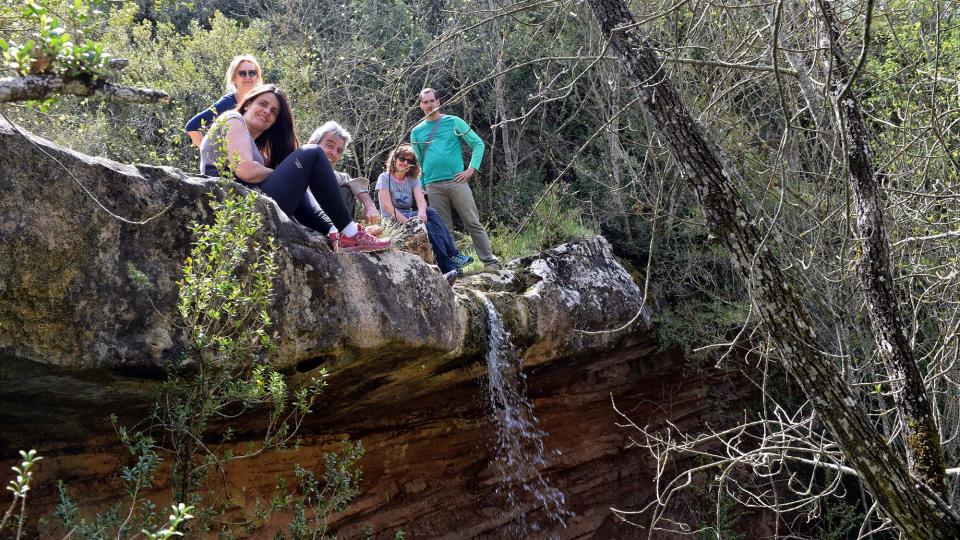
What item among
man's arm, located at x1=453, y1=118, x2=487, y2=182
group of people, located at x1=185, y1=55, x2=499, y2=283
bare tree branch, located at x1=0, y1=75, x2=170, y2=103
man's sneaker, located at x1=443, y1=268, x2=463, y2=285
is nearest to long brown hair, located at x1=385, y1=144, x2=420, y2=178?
group of people, located at x1=185, y1=55, x2=499, y2=283

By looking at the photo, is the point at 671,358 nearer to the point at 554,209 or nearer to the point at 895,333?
the point at 554,209

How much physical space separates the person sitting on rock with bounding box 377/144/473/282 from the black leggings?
1.75 meters

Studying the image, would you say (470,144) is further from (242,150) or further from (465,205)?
(242,150)

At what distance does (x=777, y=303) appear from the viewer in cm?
408

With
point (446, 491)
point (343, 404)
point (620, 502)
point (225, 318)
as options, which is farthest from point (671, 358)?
point (225, 318)

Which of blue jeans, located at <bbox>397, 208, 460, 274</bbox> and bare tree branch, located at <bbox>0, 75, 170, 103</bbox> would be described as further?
blue jeans, located at <bbox>397, 208, 460, 274</bbox>

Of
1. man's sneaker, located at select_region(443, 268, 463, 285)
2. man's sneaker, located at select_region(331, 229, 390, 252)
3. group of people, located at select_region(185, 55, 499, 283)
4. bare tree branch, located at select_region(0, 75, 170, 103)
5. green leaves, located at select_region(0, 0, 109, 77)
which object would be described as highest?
group of people, located at select_region(185, 55, 499, 283)

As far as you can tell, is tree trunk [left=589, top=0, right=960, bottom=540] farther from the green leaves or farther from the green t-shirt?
the green t-shirt

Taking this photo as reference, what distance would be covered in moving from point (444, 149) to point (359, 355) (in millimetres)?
3009

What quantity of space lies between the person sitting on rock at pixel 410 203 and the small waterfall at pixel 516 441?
2.47 ft

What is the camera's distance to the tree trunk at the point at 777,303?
3.89 m

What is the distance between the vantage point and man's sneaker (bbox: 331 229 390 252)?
5.39 meters

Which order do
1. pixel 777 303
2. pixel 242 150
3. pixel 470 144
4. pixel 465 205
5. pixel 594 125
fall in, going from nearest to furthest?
pixel 777 303 → pixel 242 150 → pixel 470 144 → pixel 465 205 → pixel 594 125

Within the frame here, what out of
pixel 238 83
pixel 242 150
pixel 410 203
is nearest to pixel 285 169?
pixel 242 150
